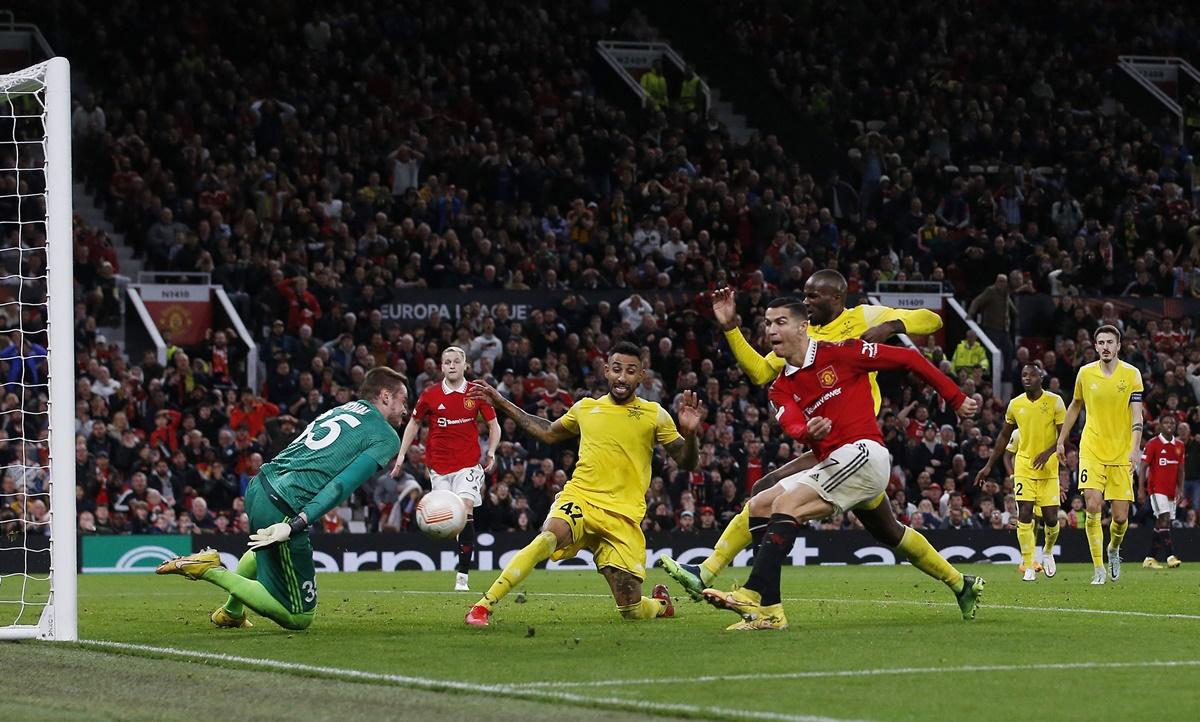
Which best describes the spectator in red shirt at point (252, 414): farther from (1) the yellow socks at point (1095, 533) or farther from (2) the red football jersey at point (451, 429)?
(1) the yellow socks at point (1095, 533)

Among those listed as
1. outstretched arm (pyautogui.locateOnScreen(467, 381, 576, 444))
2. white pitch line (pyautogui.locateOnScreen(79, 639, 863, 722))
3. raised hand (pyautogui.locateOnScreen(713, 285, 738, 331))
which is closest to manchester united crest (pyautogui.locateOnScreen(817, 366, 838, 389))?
raised hand (pyautogui.locateOnScreen(713, 285, 738, 331))

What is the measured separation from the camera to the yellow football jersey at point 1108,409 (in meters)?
18.1

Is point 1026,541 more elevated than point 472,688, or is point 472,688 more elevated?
point 472,688

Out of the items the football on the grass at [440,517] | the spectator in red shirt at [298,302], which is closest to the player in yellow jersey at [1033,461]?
the football on the grass at [440,517]

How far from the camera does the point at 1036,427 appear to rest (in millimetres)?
19641

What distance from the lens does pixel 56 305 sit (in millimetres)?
10844

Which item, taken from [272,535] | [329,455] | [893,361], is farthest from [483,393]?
[893,361]

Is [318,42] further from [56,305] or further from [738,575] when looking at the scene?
[56,305]

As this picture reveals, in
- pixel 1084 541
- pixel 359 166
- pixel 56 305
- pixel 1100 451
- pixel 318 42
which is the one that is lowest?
pixel 1084 541

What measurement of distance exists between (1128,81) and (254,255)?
2125 centimetres

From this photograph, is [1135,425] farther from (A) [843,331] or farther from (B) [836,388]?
(B) [836,388]

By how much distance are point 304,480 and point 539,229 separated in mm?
19088

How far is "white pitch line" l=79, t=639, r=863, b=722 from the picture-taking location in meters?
7.31

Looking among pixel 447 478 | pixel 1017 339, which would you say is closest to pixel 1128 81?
pixel 1017 339
